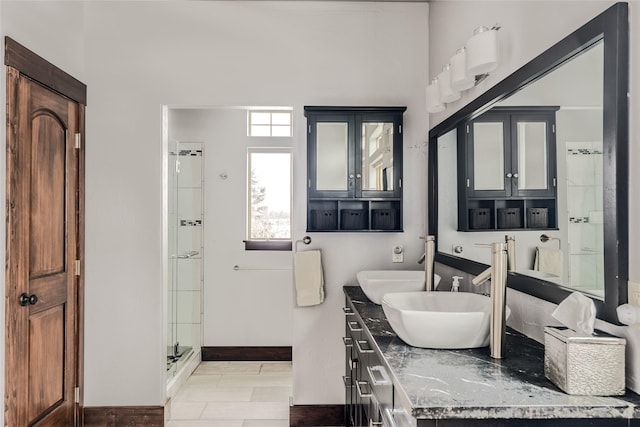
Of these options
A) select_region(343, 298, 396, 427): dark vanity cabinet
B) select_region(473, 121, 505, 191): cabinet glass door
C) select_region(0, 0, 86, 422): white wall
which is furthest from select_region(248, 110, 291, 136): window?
select_region(473, 121, 505, 191): cabinet glass door

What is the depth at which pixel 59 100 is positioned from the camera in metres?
A: 2.79

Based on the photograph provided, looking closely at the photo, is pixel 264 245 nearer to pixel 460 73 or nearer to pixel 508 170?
pixel 460 73

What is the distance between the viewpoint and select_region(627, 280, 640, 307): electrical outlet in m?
1.21

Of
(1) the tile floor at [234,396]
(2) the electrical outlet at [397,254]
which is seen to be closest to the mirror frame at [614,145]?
(2) the electrical outlet at [397,254]

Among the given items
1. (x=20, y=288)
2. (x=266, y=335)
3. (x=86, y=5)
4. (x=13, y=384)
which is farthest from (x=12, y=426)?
(x=86, y=5)

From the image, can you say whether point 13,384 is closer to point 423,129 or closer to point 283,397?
point 283,397

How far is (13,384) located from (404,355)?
2.04 m

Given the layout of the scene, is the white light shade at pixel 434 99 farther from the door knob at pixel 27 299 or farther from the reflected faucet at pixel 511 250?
the door knob at pixel 27 299

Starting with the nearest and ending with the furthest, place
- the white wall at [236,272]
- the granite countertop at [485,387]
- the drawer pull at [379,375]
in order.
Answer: the granite countertop at [485,387]
the drawer pull at [379,375]
the white wall at [236,272]

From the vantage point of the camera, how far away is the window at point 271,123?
448 centimetres

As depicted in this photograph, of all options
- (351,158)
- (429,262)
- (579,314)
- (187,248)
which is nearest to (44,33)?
(351,158)

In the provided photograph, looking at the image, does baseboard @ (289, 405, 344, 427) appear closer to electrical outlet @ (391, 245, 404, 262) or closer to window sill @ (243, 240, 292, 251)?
electrical outlet @ (391, 245, 404, 262)

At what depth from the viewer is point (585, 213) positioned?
145cm

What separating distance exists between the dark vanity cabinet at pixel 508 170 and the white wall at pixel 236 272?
7.56 feet
